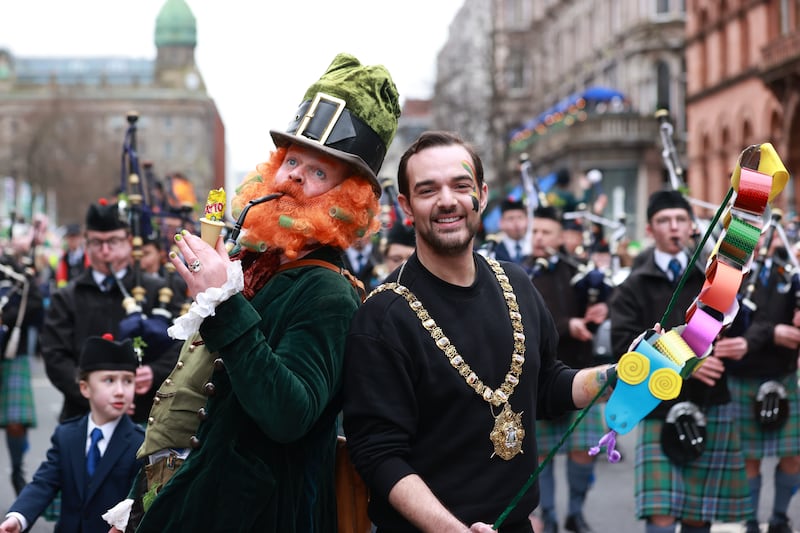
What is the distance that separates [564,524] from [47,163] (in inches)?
2367

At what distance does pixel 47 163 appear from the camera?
6388 cm

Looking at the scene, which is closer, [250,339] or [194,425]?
[250,339]

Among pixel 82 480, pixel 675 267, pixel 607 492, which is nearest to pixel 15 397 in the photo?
pixel 82 480

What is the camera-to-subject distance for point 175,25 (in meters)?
110

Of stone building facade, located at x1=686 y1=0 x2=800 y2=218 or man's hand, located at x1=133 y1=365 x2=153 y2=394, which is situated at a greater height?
stone building facade, located at x1=686 y1=0 x2=800 y2=218

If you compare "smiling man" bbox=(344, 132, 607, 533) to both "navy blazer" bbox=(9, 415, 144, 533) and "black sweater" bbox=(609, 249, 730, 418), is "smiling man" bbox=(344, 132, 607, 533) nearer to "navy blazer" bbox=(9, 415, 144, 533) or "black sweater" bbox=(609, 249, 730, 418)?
"navy blazer" bbox=(9, 415, 144, 533)

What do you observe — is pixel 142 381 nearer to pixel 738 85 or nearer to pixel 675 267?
pixel 675 267

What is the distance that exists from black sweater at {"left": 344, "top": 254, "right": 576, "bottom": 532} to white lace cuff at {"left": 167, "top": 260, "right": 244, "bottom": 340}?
41 centimetres

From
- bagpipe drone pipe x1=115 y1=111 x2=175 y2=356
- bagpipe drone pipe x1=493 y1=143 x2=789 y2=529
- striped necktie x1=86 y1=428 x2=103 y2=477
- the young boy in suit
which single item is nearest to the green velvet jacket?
bagpipe drone pipe x1=493 y1=143 x2=789 y2=529

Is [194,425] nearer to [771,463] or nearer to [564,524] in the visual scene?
[564,524]

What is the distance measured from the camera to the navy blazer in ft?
15.3

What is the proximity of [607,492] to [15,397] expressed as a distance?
437cm

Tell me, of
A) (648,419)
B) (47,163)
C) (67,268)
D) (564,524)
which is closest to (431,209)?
(648,419)

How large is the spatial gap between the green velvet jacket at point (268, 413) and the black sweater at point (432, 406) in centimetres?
11
